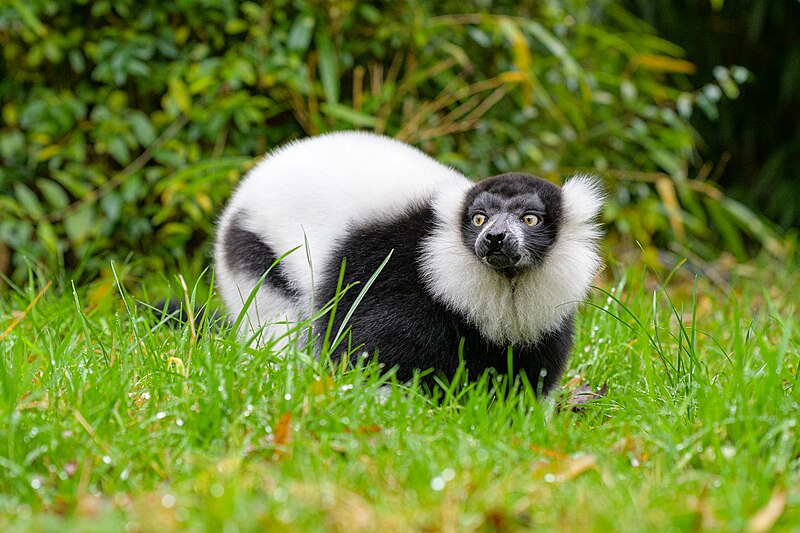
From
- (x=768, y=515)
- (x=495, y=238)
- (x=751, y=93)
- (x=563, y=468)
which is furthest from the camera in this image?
(x=751, y=93)

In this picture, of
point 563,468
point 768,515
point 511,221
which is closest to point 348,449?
point 563,468

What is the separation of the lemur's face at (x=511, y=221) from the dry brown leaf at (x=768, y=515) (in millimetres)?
1314

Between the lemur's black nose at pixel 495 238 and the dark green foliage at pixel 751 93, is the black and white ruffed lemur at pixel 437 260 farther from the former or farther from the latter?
the dark green foliage at pixel 751 93

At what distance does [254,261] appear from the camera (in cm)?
371

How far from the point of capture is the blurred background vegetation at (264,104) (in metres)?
5.20

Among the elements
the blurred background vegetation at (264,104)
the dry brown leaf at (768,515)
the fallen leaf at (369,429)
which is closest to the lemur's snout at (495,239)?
the fallen leaf at (369,429)

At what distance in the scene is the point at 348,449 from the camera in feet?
7.66

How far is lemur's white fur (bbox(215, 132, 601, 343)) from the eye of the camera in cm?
328

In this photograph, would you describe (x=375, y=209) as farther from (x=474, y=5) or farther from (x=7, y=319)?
(x=474, y=5)

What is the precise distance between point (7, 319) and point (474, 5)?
144 inches

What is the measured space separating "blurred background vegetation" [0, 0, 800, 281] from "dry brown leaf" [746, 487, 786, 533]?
324cm

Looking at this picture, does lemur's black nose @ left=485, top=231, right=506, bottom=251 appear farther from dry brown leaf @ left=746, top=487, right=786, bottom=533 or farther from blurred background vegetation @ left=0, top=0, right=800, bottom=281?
blurred background vegetation @ left=0, top=0, right=800, bottom=281

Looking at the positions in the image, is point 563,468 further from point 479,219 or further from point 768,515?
point 479,219

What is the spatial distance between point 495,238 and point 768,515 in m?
1.40
